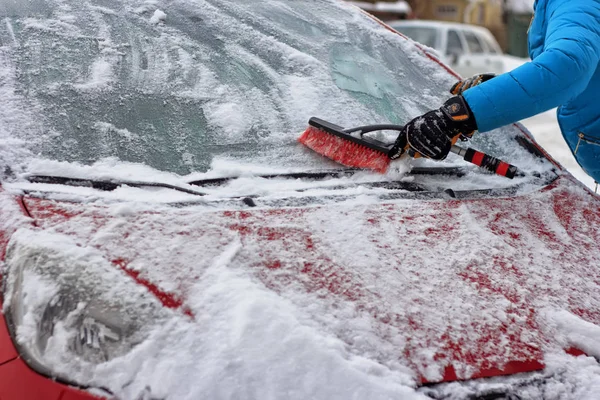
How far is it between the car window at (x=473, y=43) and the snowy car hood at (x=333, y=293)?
973 cm

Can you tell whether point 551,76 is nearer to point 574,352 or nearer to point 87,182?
point 574,352

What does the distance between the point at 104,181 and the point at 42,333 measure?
1.60ft

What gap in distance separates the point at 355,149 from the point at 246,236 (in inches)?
25.2

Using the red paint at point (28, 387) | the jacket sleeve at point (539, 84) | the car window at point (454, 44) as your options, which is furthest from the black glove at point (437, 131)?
→ the car window at point (454, 44)

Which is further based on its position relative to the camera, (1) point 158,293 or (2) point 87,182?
(2) point 87,182

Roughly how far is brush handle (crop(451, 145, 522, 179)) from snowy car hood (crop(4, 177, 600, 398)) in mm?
319

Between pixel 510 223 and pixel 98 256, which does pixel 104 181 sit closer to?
pixel 98 256

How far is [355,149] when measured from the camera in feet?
6.09

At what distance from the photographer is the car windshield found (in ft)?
5.35

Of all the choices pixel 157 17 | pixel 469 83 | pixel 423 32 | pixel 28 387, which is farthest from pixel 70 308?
pixel 423 32

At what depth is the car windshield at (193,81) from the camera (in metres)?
1.63

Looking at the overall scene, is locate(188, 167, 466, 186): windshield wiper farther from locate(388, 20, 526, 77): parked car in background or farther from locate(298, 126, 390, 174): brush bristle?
A: locate(388, 20, 526, 77): parked car in background

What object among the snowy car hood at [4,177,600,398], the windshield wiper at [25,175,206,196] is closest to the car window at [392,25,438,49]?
the snowy car hood at [4,177,600,398]

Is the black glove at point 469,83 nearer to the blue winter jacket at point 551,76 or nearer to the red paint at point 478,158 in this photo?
the blue winter jacket at point 551,76
